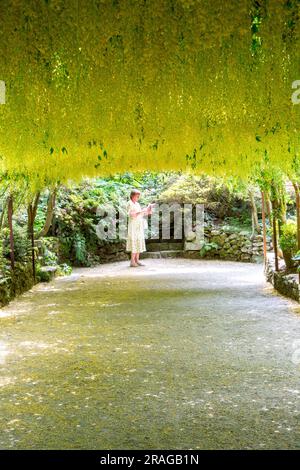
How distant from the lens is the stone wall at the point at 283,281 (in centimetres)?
527

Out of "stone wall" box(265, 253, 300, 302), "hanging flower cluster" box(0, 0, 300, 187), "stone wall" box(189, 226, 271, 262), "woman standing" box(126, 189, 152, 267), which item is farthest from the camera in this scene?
"stone wall" box(189, 226, 271, 262)

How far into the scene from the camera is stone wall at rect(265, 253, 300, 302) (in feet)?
17.3

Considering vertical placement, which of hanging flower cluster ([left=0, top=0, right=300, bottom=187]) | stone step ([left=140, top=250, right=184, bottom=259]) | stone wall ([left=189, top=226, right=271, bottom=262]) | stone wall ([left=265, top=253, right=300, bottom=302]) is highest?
hanging flower cluster ([left=0, top=0, right=300, bottom=187])

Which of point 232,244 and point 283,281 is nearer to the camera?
point 283,281

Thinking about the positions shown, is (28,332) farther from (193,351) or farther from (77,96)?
(77,96)

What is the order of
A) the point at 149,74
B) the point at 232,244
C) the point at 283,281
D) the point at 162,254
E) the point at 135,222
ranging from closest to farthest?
the point at 149,74 < the point at 283,281 < the point at 135,222 < the point at 232,244 < the point at 162,254

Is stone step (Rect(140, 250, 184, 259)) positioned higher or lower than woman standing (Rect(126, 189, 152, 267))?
lower

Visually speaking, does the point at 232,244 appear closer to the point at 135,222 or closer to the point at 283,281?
the point at 135,222

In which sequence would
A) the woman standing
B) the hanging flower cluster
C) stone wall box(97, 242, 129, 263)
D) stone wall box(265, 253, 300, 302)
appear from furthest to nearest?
stone wall box(97, 242, 129, 263) → the woman standing → stone wall box(265, 253, 300, 302) → the hanging flower cluster

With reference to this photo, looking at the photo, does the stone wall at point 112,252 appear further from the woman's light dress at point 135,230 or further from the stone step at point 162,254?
the woman's light dress at point 135,230

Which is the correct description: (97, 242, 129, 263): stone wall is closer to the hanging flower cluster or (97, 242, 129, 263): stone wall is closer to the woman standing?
the woman standing

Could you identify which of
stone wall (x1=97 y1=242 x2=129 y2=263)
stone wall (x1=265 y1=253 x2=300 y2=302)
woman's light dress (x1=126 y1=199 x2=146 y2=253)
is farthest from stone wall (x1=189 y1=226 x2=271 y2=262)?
stone wall (x1=265 y1=253 x2=300 y2=302)

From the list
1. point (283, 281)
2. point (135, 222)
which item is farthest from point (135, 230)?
point (283, 281)

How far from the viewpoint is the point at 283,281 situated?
5762mm
